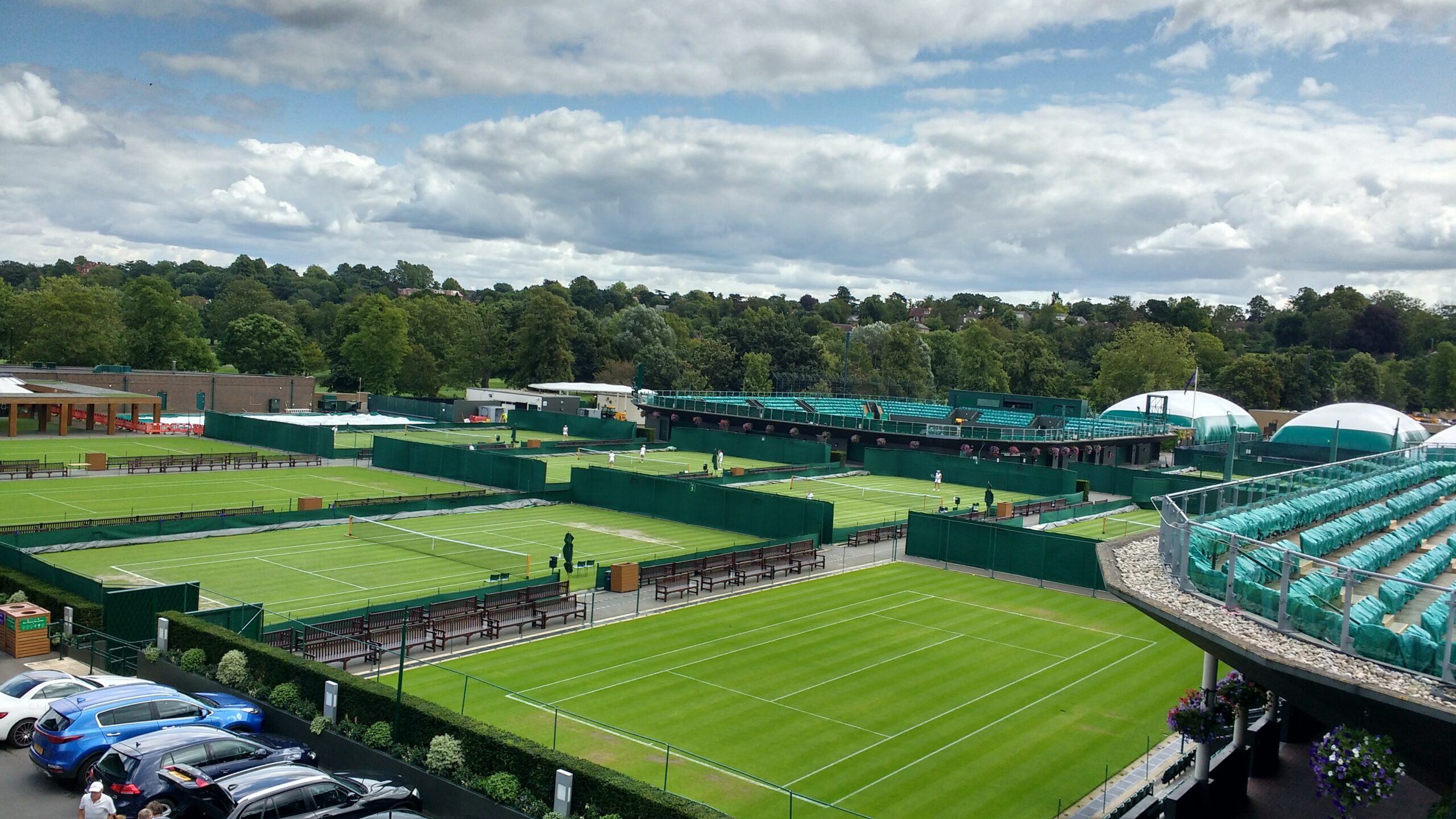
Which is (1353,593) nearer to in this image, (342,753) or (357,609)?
(342,753)

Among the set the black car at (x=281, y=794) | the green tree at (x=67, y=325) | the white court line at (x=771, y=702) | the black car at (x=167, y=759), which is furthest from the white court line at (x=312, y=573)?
the green tree at (x=67, y=325)

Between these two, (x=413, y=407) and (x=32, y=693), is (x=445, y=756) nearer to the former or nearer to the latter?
(x=32, y=693)

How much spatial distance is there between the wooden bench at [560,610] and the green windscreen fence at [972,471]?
3278cm

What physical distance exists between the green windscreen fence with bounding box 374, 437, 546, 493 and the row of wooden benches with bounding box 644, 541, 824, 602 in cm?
1704

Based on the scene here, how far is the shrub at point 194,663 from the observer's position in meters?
20.2

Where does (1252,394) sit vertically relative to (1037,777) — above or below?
above

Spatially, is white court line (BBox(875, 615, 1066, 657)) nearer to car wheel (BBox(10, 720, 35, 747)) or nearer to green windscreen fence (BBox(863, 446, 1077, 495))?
car wheel (BBox(10, 720, 35, 747))

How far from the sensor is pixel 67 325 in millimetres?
94000

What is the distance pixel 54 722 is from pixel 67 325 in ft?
304

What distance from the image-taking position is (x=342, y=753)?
17.5m

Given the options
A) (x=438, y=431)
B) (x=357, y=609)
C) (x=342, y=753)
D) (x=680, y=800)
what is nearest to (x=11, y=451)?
(x=438, y=431)

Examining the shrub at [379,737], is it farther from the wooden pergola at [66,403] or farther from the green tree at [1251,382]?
the green tree at [1251,382]

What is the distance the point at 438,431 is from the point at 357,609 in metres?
60.0


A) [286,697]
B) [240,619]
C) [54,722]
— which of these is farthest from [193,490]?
[54,722]
